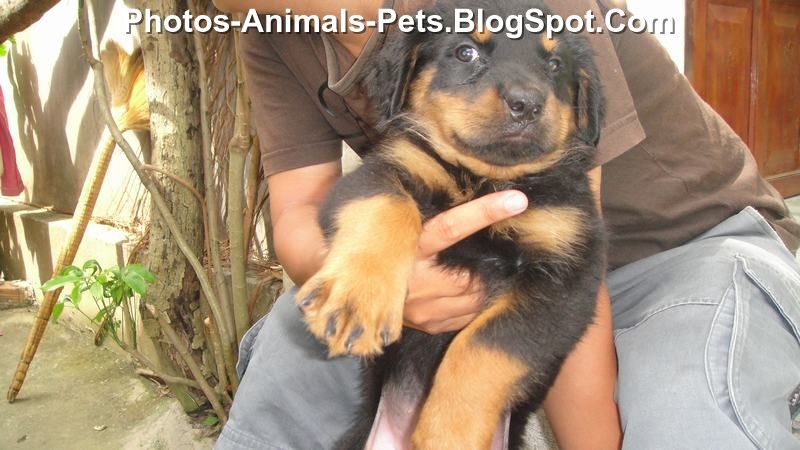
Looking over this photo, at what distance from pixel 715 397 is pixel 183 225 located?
7.71 ft

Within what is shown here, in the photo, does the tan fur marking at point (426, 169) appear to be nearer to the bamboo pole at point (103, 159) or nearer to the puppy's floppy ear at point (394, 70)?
the puppy's floppy ear at point (394, 70)

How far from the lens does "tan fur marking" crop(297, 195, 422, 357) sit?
1102 millimetres

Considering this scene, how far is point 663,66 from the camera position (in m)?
1.56

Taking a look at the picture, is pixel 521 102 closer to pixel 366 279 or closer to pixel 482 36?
pixel 482 36

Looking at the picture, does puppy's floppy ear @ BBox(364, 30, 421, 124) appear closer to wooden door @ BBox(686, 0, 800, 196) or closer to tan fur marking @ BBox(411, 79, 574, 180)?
tan fur marking @ BBox(411, 79, 574, 180)

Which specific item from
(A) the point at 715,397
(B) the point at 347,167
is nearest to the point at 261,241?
(B) the point at 347,167

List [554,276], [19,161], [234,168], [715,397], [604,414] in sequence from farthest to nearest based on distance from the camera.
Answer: [19,161] < [234,168] < [604,414] < [554,276] < [715,397]

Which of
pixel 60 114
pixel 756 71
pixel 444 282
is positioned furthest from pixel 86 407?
pixel 756 71

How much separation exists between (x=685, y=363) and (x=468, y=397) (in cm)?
42

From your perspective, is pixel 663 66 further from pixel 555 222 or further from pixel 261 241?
pixel 261 241

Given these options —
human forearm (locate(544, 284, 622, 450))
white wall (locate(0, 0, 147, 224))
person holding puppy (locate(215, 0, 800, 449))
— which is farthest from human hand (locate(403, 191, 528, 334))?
white wall (locate(0, 0, 147, 224))

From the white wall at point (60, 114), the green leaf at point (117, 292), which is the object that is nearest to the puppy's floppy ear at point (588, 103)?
the green leaf at point (117, 292)

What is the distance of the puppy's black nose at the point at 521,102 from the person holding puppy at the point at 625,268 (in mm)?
158

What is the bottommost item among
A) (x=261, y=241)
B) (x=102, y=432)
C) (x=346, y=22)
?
(x=102, y=432)
